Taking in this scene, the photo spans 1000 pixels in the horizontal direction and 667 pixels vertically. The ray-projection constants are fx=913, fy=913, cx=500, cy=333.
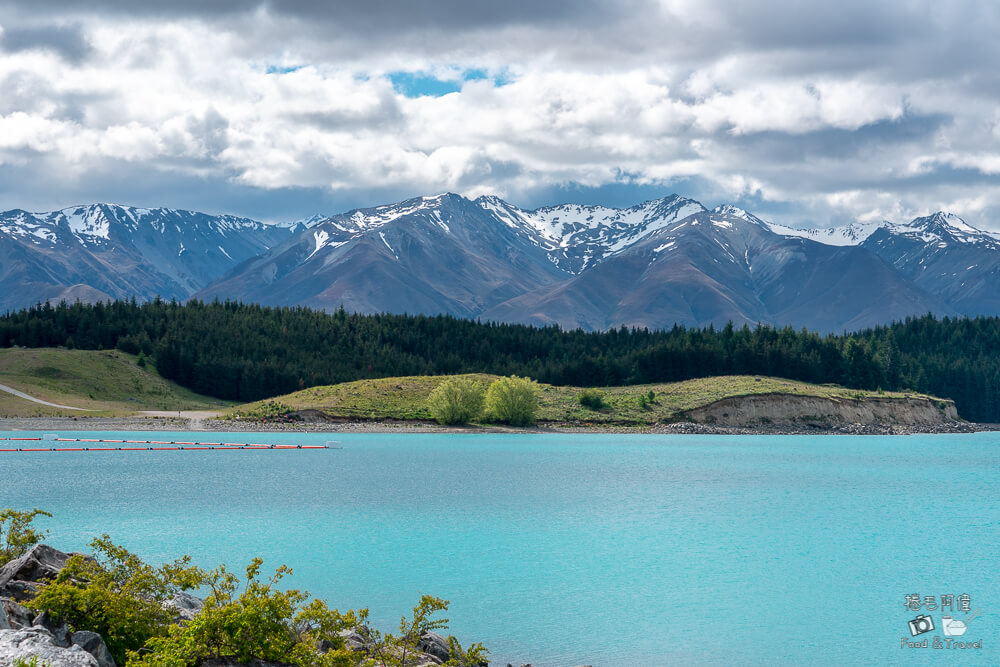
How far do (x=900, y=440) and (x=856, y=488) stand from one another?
71.1 meters

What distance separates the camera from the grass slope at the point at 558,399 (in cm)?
13362

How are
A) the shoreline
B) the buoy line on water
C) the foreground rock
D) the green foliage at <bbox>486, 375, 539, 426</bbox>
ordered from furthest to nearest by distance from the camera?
the foreground rock, the green foliage at <bbox>486, 375, 539, 426</bbox>, the shoreline, the buoy line on water

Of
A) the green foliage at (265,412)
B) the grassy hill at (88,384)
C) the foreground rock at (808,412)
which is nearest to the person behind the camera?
the green foliage at (265,412)

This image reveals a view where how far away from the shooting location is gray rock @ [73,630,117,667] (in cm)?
1627

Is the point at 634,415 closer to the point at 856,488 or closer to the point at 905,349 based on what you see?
the point at 856,488

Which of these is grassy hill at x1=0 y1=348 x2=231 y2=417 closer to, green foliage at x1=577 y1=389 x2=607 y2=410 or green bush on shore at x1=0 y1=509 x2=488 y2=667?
green foliage at x1=577 y1=389 x2=607 y2=410

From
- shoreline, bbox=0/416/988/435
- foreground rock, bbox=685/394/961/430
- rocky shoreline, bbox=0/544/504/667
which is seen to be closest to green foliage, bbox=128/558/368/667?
rocky shoreline, bbox=0/544/504/667

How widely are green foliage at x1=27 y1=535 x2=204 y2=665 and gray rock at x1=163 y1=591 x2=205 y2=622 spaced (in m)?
0.43

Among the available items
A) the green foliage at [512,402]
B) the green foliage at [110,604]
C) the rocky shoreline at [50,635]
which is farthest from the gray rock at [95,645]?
the green foliage at [512,402]

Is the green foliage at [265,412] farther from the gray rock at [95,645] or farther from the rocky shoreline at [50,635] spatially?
the gray rock at [95,645]

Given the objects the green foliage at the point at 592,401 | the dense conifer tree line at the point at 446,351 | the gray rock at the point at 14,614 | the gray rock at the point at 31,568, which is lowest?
the gray rock at the point at 14,614

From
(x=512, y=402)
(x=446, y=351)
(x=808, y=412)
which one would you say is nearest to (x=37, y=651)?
(x=512, y=402)

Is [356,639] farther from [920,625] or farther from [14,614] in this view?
[920,625]

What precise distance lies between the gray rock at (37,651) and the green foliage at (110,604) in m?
3.09
